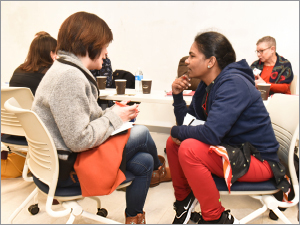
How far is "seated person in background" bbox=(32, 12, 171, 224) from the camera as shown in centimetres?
101

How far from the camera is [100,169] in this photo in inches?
41.8

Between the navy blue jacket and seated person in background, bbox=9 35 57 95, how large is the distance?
4.15 ft

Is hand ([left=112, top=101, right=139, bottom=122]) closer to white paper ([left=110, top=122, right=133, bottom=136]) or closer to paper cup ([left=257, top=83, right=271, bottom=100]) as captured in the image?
white paper ([left=110, top=122, right=133, bottom=136])

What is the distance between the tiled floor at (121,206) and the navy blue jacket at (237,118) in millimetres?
659

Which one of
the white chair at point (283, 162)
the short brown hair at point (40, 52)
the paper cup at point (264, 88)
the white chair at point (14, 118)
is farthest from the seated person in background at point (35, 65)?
the paper cup at point (264, 88)

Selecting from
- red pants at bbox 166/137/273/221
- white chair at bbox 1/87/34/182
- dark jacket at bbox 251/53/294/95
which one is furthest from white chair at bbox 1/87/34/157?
dark jacket at bbox 251/53/294/95

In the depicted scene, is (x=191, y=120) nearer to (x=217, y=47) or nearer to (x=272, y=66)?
(x=217, y=47)

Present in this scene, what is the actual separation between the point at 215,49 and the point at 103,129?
755 mm

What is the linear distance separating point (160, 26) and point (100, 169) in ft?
9.53

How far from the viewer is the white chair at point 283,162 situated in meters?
1.14

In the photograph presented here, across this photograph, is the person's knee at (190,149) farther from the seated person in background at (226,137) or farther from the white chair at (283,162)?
the white chair at (283,162)

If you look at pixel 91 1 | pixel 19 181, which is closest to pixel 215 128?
pixel 19 181

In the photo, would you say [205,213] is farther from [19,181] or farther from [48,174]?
[19,181]

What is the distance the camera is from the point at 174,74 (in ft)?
11.7
